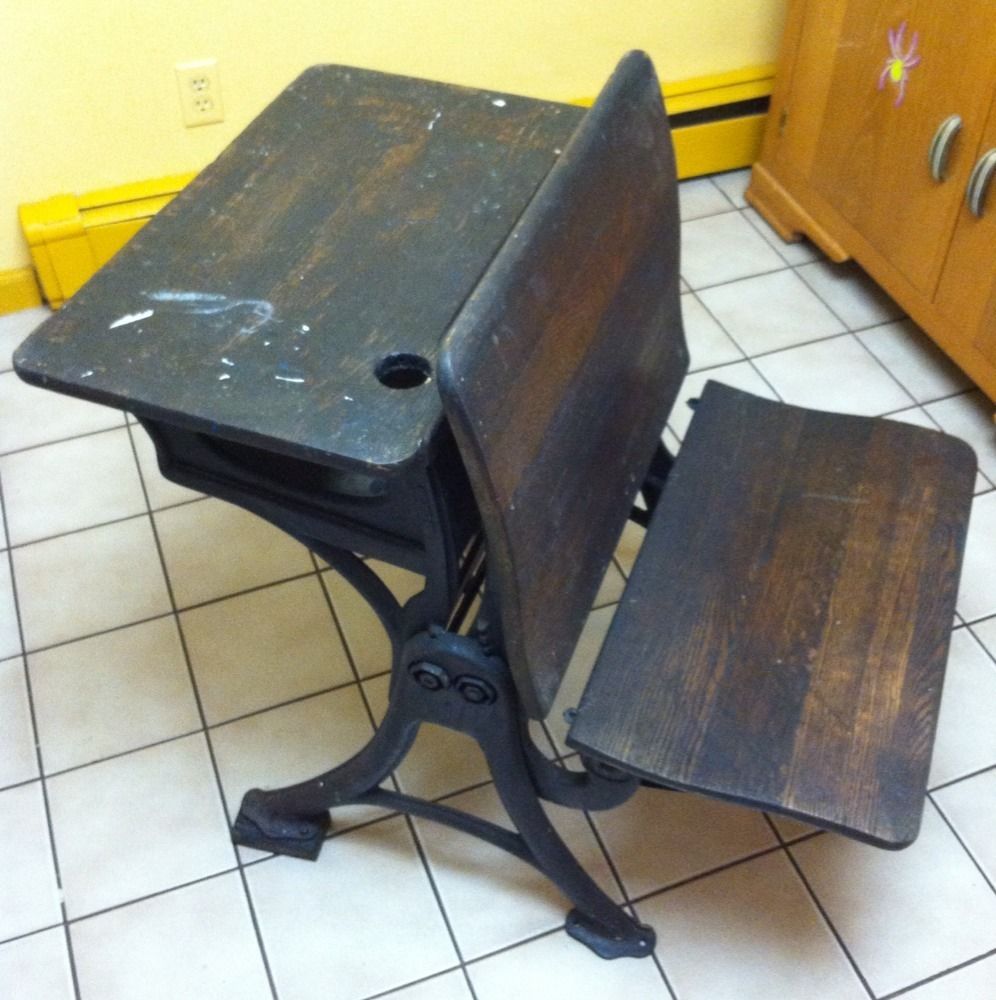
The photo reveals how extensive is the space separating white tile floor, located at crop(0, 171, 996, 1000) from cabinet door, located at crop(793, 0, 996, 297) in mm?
455

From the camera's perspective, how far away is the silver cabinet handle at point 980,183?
176 centimetres

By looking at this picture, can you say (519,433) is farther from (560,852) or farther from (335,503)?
(560,852)

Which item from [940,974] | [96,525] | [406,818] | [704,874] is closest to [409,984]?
[406,818]

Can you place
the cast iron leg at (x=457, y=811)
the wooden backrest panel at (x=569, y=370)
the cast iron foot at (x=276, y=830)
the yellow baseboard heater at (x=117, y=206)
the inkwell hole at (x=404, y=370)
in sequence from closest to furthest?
the wooden backrest panel at (x=569, y=370), the inkwell hole at (x=404, y=370), the cast iron leg at (x=457, y=811), the cast iron foot at (x=276, y=830), the yellow baseboard heater at (x=117, y=206)

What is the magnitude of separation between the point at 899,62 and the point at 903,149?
14 centimetres

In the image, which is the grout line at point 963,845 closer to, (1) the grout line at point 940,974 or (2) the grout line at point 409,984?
(1) the grout line at point 940,974

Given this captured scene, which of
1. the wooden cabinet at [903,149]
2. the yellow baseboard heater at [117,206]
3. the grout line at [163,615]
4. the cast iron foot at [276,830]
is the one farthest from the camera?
the yellow baseboard heater at [117,206]

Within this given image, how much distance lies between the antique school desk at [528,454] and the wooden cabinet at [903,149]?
2.27 feet

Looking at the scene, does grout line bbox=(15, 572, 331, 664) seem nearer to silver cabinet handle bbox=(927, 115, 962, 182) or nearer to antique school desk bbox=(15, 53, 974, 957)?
antique school desk bbox=(15, 53, 974, 957)

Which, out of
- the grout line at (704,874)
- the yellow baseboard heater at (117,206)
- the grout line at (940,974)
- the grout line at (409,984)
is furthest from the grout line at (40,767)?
the grout line at (940,974)

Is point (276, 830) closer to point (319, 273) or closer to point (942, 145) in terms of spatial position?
point (319, 273)

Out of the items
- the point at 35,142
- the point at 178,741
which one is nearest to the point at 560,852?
the point at 178,741

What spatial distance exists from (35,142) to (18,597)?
0.84 meters

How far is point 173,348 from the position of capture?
1.03 meters
